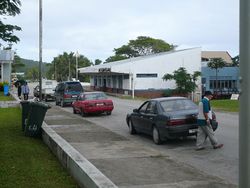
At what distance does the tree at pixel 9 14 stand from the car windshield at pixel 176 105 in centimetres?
505

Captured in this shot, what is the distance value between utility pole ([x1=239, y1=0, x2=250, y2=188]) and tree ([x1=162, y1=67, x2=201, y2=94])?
53806 mm

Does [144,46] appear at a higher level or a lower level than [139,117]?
higher

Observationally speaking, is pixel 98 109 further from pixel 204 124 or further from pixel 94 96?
pixel 204 124

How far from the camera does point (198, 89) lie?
6084 cm

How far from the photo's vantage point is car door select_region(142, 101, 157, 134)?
13.9 metres

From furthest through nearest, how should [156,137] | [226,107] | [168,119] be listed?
[226,107]
[156,137]
[168,119]

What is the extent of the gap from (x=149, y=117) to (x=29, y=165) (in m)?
5.96

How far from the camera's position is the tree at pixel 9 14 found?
12.2 metres

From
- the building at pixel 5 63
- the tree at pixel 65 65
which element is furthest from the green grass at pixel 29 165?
the tree at pixel 65 65

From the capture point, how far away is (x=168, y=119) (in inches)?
502

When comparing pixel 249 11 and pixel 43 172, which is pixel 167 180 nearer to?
pixel 43 172

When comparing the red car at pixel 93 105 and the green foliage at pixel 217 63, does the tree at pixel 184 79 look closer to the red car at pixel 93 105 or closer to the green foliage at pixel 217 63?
the green foliage at pixel 217 63

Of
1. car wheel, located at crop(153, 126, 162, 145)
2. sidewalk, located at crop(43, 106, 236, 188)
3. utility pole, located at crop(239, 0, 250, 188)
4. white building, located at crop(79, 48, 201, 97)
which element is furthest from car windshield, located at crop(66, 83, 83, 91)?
utility pole, located at crop(239, 0, 250, 188)

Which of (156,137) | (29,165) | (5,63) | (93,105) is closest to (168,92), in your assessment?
(5,63)
